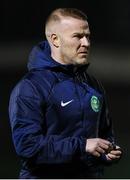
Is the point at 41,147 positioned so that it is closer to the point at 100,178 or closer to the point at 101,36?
the point at 100,178

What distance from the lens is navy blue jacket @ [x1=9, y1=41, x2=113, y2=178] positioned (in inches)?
116

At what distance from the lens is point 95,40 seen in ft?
33.0

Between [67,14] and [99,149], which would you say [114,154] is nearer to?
[99,149]

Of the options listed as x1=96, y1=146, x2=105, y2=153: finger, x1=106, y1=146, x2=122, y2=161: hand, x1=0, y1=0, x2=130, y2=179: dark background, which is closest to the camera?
x1=96, y1=146, x2=105, y2=153: finger

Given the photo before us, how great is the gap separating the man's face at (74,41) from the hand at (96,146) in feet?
1.06

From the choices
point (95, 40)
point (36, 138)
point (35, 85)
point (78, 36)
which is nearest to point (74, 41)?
point (78, 36)

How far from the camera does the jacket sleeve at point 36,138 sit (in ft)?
9.65

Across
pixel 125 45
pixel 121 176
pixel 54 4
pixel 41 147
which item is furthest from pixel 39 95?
pixel 125 45

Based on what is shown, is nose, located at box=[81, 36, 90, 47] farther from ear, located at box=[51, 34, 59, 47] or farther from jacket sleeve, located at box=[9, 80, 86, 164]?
jacket sleeve, located at box=[9, 80, 86, 164]

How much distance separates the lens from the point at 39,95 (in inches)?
118

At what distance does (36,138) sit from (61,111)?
0.48 ft

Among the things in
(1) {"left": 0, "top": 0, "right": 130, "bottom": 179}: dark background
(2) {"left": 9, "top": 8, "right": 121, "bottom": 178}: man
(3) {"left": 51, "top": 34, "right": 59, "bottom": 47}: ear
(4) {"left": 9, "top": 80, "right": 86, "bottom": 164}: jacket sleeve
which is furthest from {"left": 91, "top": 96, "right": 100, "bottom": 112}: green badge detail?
(1) {"left": 0, "top": 0, "right": 130, "bottom": 179}: dark background

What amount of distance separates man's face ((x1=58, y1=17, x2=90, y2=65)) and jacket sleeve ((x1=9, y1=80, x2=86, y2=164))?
0.69 ft

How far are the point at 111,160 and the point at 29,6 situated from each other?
22.6 feet
